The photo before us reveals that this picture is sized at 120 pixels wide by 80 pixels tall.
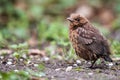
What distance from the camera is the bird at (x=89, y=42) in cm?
830

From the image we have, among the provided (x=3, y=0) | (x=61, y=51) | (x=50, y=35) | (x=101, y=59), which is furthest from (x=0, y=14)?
(x=101, y=59)

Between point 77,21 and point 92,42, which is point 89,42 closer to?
point 92,42

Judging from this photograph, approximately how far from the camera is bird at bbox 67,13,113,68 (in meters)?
8.30

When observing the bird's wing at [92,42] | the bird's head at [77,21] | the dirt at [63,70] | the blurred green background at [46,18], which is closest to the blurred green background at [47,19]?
the blurred green background at [46,18]

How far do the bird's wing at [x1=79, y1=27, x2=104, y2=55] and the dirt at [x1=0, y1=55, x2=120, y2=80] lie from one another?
11.9 inches

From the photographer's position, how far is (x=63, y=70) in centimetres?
819

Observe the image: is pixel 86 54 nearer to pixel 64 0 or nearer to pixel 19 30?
pixel 19 30

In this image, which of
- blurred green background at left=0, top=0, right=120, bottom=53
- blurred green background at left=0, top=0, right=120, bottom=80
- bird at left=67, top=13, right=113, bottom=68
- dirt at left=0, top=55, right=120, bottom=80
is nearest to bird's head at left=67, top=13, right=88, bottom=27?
bird at left=67, top=13, right=113, bottom=68

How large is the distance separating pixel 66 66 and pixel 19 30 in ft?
16.0

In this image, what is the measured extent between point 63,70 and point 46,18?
7.32 meters

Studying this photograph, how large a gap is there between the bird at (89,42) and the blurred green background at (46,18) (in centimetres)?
281

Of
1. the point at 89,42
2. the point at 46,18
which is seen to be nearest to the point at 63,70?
the point at 89,42

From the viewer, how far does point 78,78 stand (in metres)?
7.47

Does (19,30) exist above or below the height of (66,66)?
above
